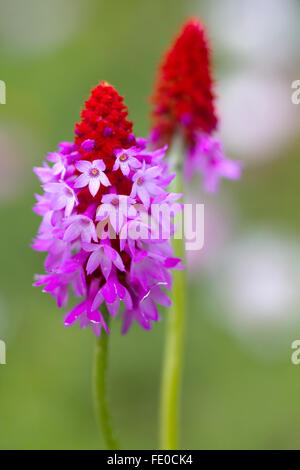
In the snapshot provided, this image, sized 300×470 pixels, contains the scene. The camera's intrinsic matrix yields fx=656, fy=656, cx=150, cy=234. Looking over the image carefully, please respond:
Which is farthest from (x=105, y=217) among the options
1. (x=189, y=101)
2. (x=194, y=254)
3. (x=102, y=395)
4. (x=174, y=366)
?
(x=194, y=254)

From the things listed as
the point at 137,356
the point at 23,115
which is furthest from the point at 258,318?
the point at 23,115

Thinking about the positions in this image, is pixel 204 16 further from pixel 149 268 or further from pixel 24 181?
pixel 149 268

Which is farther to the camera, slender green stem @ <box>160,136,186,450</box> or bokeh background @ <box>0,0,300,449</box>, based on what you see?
bokeh background @ <box>0,0,300,449</box>

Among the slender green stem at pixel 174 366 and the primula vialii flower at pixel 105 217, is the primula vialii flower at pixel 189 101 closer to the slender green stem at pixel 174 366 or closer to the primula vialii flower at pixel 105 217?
the slender green stem at pixel 174 366

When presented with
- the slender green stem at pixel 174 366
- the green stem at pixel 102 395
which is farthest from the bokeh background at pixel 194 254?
the green stem at pixel 102 395

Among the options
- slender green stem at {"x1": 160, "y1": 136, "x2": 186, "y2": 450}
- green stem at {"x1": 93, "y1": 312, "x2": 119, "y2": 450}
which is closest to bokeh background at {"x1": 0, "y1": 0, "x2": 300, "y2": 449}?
slender green stem at {"x1": 160, "y1": 136, "x2": 186, "y2": 450}

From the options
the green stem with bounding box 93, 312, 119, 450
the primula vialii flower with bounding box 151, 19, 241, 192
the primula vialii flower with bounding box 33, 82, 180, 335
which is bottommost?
the green stem with bounding box 93, 312, 119, 450

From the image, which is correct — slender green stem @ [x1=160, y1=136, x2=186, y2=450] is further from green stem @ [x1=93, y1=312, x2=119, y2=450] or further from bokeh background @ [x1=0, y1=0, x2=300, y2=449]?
bokeh background @ [x1=0, y1=0, x2=300, y2=449]
